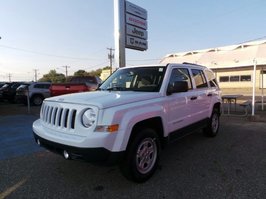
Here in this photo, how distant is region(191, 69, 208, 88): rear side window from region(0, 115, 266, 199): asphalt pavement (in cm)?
141

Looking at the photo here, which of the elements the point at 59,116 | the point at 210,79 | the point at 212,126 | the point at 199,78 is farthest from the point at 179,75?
the point at 59,116

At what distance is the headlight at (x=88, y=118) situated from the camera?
3.45m

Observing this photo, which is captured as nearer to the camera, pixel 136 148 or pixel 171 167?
pixel 136 148

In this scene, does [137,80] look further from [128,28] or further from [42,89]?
[42,89]

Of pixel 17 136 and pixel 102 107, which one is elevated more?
pixel 102 107

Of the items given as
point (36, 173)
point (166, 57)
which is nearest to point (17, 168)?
point (36, 173)

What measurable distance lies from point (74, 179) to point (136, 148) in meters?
1.18

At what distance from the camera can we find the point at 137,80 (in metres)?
4.99

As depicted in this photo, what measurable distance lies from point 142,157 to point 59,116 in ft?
4.68

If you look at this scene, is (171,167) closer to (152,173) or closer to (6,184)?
(152,173)

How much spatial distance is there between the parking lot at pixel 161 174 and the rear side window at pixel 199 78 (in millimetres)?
1408

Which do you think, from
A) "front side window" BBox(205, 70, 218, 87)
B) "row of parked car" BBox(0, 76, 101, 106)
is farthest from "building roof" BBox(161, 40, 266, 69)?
"front side window" BBox(205, 70, 218, 87)

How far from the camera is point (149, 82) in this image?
4797mm

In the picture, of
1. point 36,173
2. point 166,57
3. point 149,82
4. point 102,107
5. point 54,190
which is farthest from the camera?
point 166,57
